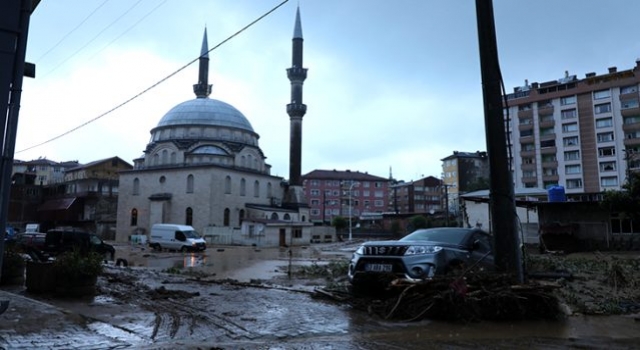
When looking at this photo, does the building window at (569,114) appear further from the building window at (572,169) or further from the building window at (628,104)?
the building window at (572,169)

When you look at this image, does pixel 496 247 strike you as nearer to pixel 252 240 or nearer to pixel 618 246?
pixel 618 246

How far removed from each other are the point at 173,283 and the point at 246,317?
5794 millimetres

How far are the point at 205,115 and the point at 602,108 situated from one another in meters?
56.5

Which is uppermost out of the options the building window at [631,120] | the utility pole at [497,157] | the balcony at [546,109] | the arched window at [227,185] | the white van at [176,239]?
the balcony at [546,109]

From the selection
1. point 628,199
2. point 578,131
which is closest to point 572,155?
point 578,131

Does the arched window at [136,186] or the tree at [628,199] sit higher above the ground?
the arched window at [136,186]

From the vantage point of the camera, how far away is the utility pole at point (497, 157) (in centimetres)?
701

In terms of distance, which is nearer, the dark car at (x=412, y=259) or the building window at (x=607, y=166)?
the dark car at (x=412, y=259)

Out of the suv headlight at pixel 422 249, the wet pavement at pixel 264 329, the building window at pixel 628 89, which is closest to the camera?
the wet pavement at pixel 264 329

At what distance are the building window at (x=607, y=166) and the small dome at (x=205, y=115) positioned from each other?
50940mm

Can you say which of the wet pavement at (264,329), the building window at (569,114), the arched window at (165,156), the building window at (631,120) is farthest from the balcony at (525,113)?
the wet pavement at (264,329)

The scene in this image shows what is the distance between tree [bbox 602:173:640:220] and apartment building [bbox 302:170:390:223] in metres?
83.9

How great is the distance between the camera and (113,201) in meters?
71.6

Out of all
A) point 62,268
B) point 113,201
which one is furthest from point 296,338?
point 113,201
